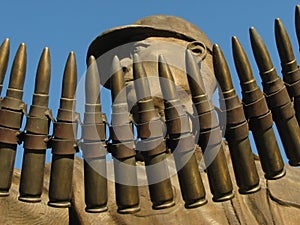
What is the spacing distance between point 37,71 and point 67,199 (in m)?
0.75

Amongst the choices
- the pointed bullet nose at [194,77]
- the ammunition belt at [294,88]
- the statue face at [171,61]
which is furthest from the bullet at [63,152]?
the statue face at [171,61]

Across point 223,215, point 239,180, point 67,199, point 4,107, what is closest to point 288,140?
point 239,180

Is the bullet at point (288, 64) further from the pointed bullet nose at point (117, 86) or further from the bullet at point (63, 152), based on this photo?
the bullet at point (63, 152)

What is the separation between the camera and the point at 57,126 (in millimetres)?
3268

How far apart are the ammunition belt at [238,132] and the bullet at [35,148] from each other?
3.38 ft

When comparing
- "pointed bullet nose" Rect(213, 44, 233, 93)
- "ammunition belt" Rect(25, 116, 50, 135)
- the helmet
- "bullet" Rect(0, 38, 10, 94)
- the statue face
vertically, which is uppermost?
the helmet

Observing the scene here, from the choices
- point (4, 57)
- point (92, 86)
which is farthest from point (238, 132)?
point (4, 57)

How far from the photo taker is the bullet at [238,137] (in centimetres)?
334

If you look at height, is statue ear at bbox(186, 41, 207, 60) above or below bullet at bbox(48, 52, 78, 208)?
above

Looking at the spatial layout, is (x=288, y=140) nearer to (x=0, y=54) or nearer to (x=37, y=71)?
(x=37, y=71)

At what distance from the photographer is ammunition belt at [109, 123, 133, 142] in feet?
10.7

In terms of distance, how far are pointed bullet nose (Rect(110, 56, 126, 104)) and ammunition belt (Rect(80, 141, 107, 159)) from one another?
0.26 m

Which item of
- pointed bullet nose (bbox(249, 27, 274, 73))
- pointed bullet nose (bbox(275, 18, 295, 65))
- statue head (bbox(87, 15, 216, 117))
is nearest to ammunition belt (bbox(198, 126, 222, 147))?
pointed bullet nose (bbox(249, 27, 274, 73))

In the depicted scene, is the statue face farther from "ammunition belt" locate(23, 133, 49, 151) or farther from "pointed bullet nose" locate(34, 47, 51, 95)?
"ammunition belt" locate(23, 133, 49, 151)
